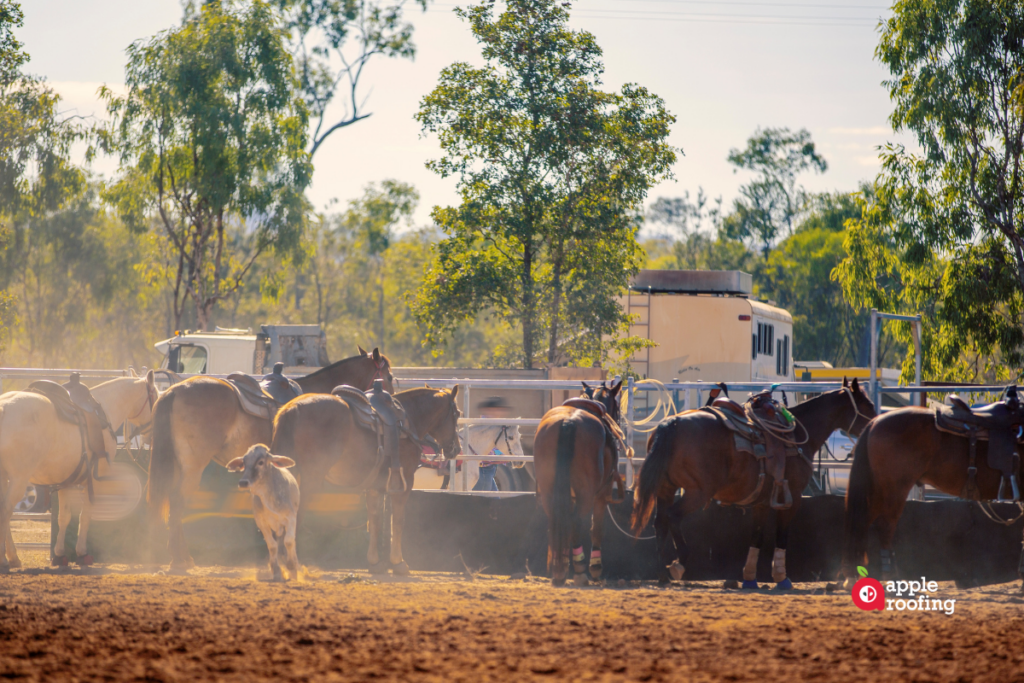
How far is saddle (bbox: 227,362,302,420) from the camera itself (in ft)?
31.4

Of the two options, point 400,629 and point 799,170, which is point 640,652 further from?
point 799,170

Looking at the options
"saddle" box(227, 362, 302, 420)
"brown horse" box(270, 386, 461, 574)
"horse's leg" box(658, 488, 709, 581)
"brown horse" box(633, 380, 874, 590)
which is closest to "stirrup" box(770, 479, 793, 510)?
"brown horse" box(633, 380, 874, 590)

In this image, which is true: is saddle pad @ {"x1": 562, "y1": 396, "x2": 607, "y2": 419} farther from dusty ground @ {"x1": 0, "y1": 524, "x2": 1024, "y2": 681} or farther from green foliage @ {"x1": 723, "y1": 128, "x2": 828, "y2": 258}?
green foliage @ {"x1": 723, "y1": 128, "x2": 828, "y2": 258}

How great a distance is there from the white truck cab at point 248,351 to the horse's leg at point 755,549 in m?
11.5

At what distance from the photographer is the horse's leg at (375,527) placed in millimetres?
9531

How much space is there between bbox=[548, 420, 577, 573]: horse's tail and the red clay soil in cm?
55

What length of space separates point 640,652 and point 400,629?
62.0 inches

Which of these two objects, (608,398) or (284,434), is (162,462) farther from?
(608,398)

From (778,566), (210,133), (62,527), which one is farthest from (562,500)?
(210,133)

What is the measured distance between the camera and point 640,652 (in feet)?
18.1

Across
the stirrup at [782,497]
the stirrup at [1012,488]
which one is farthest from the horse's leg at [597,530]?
the stirrup at [1012,488]

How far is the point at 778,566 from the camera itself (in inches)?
349

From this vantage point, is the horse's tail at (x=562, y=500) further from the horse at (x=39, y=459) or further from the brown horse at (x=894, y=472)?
the horse at (x=39, y=459)

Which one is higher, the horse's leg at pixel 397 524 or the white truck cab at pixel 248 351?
the white truck cab at pixel 248 351
